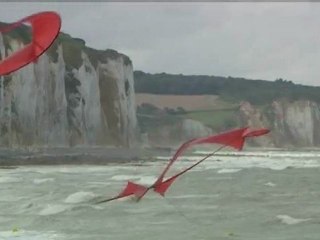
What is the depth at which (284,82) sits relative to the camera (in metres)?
197

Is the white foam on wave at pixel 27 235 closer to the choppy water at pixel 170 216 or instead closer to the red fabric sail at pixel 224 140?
the choppy water at pixel 170 216

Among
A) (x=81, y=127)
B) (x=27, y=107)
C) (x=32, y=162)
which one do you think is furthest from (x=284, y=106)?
(x=32, y=162)

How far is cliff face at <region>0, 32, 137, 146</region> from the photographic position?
74312 mm

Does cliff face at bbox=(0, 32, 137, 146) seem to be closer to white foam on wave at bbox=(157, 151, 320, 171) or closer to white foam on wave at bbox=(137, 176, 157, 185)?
white foam on wave at bbox=(157, 151, 320, 171)

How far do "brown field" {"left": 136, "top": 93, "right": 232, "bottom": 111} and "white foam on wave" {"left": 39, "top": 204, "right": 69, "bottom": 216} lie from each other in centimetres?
15511

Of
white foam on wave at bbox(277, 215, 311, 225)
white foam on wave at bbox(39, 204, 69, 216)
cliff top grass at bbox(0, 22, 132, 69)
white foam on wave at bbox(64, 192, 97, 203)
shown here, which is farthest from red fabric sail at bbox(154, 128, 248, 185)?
cliff top grass at bbox(0, 22, 132, 69)

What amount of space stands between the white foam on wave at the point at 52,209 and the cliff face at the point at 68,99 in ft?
164

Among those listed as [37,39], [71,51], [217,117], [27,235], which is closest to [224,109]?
[217,117]

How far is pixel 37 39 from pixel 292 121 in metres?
153

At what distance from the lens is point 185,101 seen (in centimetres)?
18312

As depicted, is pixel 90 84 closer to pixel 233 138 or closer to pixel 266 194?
pixel 266 194

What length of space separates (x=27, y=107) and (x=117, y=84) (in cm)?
2345

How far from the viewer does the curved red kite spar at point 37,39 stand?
3.78m

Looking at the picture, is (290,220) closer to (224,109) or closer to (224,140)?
(224,140)
